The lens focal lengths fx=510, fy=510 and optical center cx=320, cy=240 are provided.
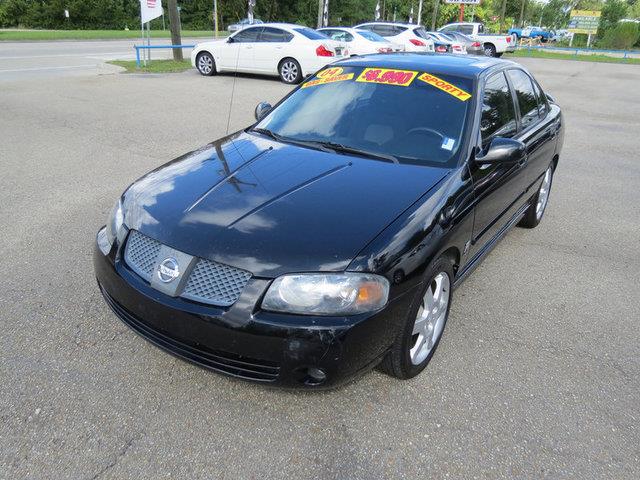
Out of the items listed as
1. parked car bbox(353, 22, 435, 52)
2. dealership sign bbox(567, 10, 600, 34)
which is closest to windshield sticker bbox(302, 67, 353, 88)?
parked car bbox(353, 22, 435, 52)

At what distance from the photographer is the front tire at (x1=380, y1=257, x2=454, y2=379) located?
2.49 metres

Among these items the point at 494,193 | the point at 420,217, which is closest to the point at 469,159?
the point at 494,193

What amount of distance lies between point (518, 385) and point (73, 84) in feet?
42.2

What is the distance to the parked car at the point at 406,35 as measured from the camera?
20469mm

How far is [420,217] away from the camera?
98.6 inches

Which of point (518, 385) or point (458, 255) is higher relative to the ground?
point (458, 255)

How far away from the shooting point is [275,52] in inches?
556

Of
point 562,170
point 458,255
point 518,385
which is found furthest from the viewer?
point 562,170

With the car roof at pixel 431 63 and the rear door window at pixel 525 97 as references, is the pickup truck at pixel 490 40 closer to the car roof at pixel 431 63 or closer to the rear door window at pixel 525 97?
the rear door window at pixel 525 97

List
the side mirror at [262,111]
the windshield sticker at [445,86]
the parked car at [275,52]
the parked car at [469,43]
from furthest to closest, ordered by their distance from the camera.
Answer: the parked car at [469,43], the parked car at [275,52], the side mirror at [262,111], the windshield sticker at [445,86]

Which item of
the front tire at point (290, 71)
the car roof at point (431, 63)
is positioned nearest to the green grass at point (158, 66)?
the front tire at point (290, 71)

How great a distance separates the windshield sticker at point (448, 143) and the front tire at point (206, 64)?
1316 cm

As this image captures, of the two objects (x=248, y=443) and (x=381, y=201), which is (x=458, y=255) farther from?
(x=248, y=443)

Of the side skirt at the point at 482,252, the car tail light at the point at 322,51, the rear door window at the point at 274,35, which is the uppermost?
the rear door window at the point at 274,35
